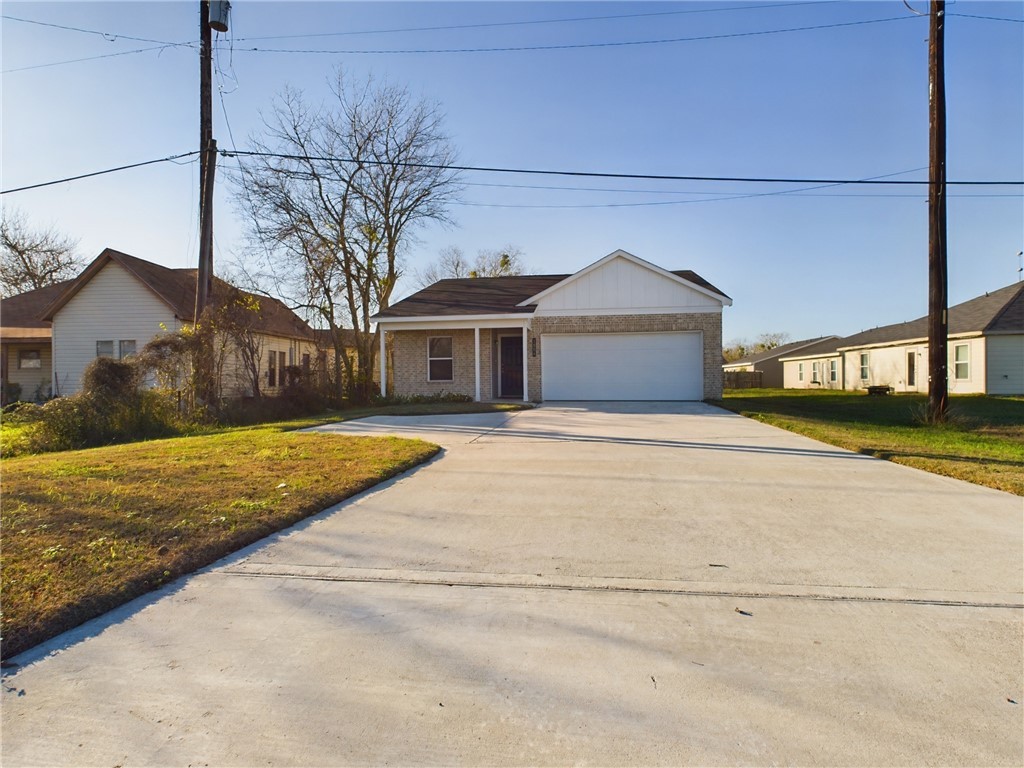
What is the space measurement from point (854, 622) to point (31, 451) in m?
13.0

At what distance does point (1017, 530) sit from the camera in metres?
5.09

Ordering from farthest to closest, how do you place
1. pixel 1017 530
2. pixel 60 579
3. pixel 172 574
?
pixel 1017 530
pixel 172 574
pixel 60 579

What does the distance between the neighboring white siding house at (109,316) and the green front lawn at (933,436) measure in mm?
20509

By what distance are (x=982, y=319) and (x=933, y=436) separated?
18569mm

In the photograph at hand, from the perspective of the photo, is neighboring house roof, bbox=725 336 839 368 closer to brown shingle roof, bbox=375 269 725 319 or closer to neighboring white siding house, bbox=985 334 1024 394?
neighboring white siding house, bbox=985 334 1024 394

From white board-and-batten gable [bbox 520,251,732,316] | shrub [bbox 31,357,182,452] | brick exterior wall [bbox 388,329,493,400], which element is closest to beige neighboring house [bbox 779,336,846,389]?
white board-and-batten gable [bbox 520,251,732,316]

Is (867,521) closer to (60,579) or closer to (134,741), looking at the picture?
(134,741)

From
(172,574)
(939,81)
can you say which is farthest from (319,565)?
(939,81)

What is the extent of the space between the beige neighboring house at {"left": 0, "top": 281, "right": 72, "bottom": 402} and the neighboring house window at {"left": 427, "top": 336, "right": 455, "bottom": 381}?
15.2m

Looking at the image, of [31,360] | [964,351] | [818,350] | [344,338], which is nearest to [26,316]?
[31,360]

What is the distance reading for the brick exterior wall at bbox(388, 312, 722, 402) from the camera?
19328 millimetres

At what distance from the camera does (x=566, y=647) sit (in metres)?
3.08

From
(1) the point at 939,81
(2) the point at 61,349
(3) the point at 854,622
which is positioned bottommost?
(3) the point at 854,622

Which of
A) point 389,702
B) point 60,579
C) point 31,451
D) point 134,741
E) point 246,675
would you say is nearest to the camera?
point 134,741
